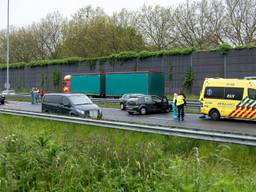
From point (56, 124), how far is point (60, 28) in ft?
194

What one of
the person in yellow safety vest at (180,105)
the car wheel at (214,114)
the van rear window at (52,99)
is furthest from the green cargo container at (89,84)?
the car wheel at (214,114)

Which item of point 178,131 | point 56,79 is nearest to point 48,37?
point 56,79

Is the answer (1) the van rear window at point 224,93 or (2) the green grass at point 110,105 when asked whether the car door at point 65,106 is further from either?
(2) the green grass at point 110,105

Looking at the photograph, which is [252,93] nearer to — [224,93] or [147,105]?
[224,93]

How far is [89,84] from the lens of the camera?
44.6 metres

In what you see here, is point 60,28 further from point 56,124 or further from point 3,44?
point 56,124

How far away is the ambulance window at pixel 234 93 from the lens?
2323 cm

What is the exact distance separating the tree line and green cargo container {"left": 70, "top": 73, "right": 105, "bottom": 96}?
40.4 feet

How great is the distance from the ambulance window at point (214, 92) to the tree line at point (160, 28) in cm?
2439

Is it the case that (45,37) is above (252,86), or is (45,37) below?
above

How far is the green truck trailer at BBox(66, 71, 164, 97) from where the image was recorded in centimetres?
3841

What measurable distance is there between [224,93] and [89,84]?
74.5ft

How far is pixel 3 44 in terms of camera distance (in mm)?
78562

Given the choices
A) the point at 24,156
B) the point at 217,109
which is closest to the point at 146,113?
the point at 217,109
